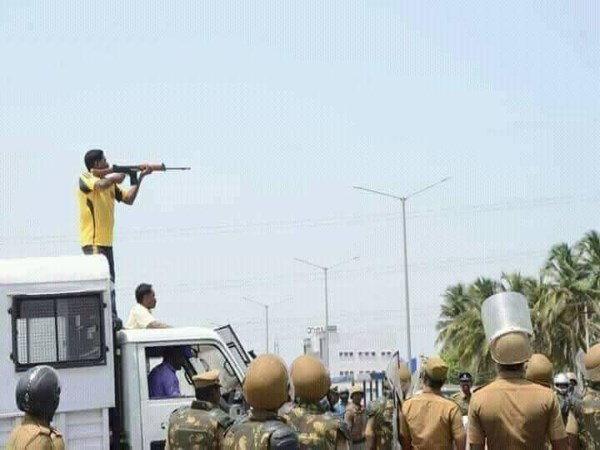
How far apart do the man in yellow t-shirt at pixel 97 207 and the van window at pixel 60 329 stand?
3.94 ft

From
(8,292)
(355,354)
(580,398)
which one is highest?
(8,292)

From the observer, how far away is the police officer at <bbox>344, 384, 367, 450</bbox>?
14102 millimetres

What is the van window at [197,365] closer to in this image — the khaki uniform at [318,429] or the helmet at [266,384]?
the khaki uniform at [318,429]

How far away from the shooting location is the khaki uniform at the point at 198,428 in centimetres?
764

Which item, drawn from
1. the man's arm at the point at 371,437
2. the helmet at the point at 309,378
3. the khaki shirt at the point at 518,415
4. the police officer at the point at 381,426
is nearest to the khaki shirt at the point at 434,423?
the police officer at the point at 381,426

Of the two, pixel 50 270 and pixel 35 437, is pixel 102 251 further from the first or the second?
pixel 35 437

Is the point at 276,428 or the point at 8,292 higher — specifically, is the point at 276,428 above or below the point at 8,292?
below

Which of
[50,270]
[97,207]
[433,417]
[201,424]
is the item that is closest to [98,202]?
[97,207]

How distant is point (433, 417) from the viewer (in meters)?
8.01

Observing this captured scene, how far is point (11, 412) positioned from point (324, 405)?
11.7 feet

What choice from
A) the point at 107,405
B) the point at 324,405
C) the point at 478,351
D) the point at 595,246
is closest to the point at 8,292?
the point at 107,405

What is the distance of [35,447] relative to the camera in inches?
212

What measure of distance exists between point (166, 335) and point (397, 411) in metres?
2.56

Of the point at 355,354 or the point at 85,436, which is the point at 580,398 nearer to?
the point at 85,436
